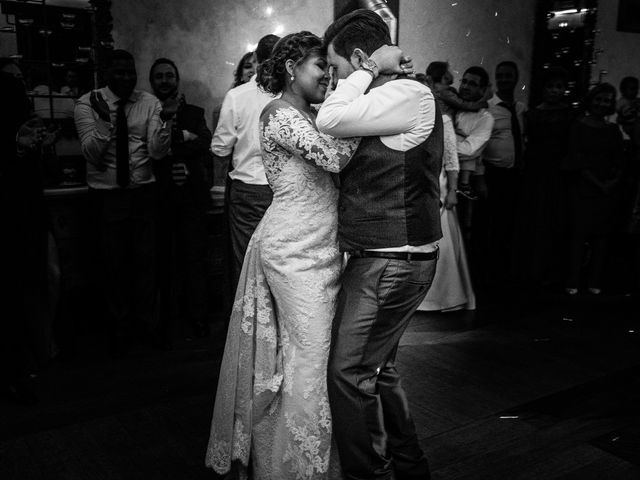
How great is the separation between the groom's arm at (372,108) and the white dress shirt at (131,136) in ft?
6.23

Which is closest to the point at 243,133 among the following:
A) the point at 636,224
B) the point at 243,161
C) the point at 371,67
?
the point at 243,161

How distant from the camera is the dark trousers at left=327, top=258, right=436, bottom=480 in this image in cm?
203

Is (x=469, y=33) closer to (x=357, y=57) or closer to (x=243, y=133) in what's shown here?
(x=243, y=133)

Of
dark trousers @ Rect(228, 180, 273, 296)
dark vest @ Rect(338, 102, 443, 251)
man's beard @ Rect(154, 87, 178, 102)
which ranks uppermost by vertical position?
man's beard @ Rect(154, 87, 178, 102)

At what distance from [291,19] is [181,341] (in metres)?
2.66

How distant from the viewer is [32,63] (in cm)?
412

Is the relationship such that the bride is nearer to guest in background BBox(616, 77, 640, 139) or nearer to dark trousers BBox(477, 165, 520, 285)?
dark trousers BBox(477, 165, 520, 285)

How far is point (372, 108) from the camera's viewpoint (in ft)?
6.20

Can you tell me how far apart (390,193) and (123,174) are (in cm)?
203

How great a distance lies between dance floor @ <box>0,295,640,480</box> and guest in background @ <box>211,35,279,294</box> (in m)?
0.70

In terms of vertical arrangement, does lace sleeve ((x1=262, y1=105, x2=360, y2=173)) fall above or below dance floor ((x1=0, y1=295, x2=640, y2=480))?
above

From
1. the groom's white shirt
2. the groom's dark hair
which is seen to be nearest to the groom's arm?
the groom's white shirt

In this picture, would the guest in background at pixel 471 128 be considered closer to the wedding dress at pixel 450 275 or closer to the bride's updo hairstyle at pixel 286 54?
the wedding dress at pixel 450 275

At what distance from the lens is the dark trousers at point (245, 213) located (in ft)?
11.4
